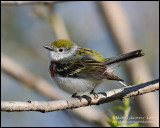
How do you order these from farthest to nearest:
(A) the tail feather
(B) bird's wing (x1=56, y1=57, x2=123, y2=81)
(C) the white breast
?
(C) the white breast < (B) bird's wing (x1=56, y1=57, x2=123, y2=81) < (A) the tail feather

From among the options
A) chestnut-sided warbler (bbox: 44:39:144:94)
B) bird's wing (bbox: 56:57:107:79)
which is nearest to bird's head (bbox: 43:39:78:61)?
chestnut-sided warbler (bbox: 44:39:144:94)

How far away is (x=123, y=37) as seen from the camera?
7367mm

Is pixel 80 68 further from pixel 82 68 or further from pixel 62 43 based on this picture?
pixel 62 43

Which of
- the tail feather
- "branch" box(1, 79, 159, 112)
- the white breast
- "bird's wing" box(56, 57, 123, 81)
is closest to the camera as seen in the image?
"branch" box(1, 79, 159, 112)

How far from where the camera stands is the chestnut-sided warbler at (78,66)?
505cm

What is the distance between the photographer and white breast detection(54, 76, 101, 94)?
5.30m

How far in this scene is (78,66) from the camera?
5.65m

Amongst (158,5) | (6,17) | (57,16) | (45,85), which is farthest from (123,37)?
(6,17)

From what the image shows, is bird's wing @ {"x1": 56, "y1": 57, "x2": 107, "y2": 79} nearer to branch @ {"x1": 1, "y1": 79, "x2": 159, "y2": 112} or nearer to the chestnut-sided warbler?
the chestnut-sided warbler

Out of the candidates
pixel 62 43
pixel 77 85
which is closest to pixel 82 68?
pixel 77 85

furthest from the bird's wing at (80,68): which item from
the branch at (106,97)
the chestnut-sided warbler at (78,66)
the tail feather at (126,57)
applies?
the branch at (106,97)

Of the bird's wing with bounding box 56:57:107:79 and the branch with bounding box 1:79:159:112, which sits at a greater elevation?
the bird's wing with bounding box 56:57:107:79

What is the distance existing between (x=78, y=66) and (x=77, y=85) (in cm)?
41

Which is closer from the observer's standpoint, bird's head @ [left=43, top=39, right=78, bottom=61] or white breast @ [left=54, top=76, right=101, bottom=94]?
white breast @ [left=54, top=76, right=101, bottom=94]
